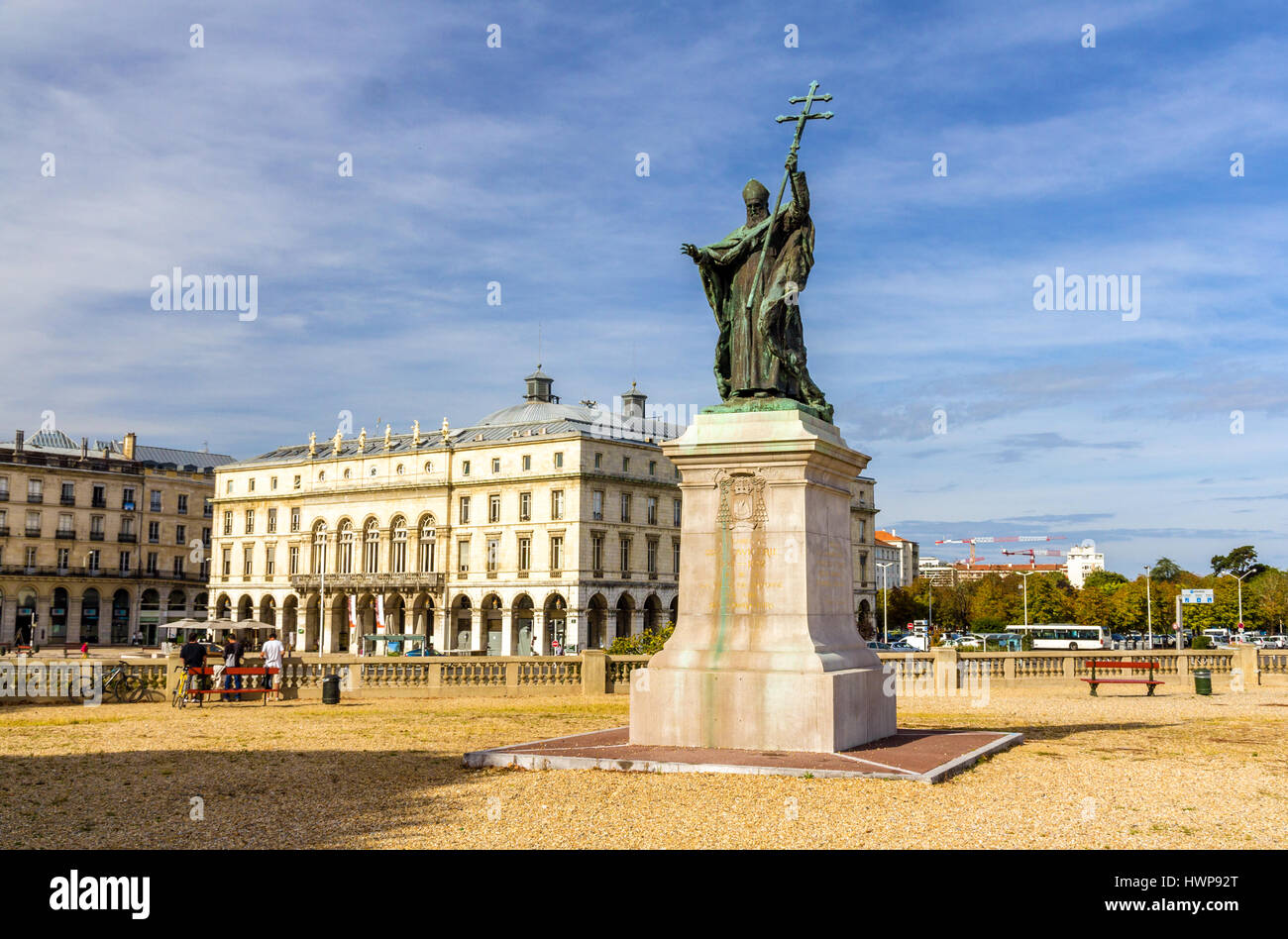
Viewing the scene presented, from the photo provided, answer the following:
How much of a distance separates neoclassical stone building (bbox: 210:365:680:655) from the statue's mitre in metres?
65.2

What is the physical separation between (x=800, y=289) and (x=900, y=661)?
20354mm

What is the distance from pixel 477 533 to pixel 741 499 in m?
76.5

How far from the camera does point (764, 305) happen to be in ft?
50.1

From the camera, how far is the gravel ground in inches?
369

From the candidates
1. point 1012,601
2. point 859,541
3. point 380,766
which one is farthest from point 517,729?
point 1012,601

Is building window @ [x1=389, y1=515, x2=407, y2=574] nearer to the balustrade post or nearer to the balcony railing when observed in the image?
the balcony railing

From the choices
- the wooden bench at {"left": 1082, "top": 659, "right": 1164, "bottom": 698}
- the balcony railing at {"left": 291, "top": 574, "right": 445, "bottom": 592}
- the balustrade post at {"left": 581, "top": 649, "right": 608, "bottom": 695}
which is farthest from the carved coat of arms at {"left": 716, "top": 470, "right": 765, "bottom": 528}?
the balcony railing at {"left": 291, "top": 574, "right": 445, "bottom": 592}

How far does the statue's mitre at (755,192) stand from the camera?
52.3ft

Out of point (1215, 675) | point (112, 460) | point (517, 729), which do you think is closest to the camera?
point (517, 729)

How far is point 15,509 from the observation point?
9762 cm

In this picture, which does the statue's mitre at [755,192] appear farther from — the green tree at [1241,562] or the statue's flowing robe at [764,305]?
the green tree at [1241,562]

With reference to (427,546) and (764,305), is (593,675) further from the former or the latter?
(427,546)
